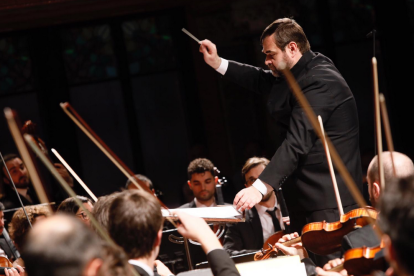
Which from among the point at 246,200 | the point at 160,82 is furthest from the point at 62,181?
the point at 160,82

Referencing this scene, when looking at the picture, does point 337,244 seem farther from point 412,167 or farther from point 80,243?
point 80,243

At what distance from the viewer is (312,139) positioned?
2.68 m

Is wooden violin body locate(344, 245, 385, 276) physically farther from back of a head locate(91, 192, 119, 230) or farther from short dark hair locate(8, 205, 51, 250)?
short dark hair locate(8, 205, 51, 250)

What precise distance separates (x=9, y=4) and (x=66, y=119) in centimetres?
166

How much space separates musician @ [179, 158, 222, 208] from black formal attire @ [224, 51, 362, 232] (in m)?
1.95

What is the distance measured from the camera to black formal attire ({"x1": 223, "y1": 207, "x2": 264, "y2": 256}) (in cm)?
420

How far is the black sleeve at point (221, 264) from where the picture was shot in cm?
167

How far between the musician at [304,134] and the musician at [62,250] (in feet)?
4.43

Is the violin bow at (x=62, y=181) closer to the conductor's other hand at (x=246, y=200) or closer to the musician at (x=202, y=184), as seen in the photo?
the conductor's other hand at (x=246, y=200)

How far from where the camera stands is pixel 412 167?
2029 mm

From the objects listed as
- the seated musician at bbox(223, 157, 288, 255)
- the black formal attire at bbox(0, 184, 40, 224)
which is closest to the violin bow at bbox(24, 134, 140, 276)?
the seated musician at bbox(223, 157, 288, 255)

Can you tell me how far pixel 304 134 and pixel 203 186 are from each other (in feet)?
7.34

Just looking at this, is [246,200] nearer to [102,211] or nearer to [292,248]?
[292,248]

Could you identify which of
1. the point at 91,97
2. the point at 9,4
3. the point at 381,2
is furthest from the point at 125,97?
the point at 381,2
